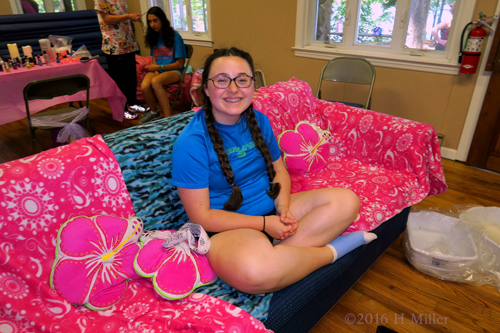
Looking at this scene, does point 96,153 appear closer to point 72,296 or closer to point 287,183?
point 72,296

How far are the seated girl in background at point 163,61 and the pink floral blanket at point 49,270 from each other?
9.26 ft

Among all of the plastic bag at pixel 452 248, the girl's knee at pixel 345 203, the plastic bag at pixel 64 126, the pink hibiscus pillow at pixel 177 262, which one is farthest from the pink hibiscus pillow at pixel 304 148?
the plastic bag at pixel 64 126

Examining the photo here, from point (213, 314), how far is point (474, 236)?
1.55 meters

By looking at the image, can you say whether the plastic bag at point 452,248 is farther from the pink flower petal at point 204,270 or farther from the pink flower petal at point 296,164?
the pink flower petal at point 204,270

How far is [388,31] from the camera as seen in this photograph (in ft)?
10.3

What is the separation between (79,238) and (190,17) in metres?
4.67

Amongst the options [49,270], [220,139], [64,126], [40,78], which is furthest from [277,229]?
[40,78]

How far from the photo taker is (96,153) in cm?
124

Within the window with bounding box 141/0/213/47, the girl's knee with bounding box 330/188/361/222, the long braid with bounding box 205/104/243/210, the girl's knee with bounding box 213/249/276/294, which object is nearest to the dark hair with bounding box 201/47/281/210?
the long braid with bounding box 205/104/243/210

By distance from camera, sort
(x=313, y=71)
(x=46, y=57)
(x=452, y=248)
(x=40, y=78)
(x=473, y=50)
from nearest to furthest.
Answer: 1. (x=452, y=248)
2. (x=473, y=50)
3. (x=40, y=78)
4. (x=46, y=57)
5. (x=313, y=71)

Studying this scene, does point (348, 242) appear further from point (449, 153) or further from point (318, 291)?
point (449, 153)

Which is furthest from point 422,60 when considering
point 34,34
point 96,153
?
point 34,34

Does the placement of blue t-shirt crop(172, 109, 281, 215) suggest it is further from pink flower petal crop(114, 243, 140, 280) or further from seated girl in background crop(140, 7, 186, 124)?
seated girl in background crop(140, 7, 186, 124)

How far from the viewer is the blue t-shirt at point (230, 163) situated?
123cm
